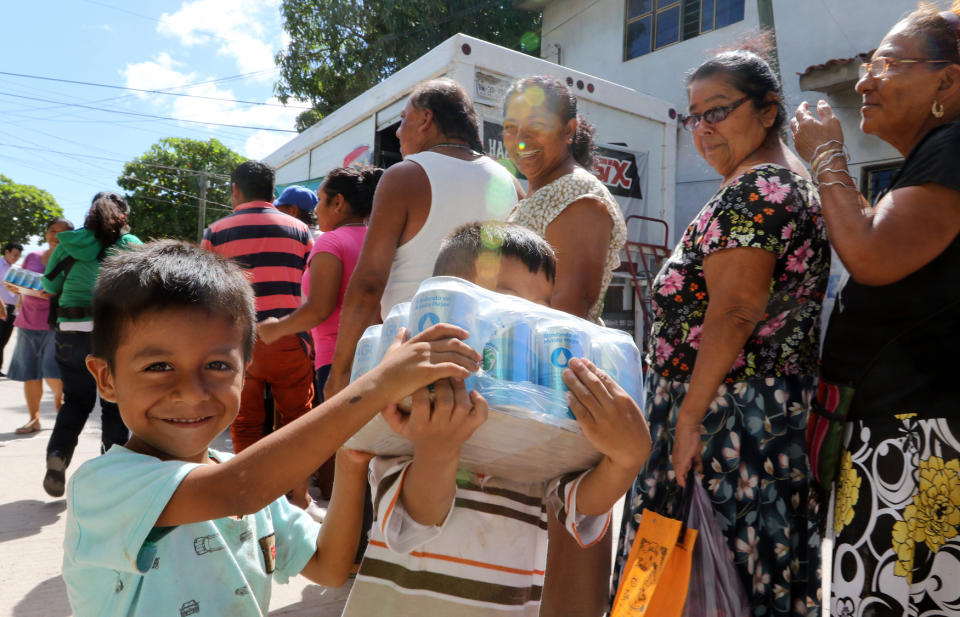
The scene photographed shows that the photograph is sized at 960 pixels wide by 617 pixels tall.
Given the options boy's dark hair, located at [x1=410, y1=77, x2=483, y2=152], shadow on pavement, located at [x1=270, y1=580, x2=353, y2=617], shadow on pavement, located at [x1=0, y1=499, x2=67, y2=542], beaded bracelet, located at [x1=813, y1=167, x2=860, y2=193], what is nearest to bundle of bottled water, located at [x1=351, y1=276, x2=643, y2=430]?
beaded bracelet, located at [x1=813, y1=167, x2=860, y2=193]

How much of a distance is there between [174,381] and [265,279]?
2.47m

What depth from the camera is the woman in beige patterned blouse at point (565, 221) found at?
2.03 meters

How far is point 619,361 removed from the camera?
1115mm

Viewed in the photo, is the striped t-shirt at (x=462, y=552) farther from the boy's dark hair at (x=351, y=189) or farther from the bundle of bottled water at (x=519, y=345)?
the boy's dark hair at (x=351, y=189)

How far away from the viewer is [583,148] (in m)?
2.47

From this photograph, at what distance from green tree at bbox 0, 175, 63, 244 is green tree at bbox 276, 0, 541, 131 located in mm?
19379

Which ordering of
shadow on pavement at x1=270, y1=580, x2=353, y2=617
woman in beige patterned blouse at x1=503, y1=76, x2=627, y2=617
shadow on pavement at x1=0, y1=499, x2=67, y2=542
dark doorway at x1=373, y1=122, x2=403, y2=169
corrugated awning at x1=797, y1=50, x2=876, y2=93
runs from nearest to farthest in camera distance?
woman in beige patterned blouse at x1=503, y1=76, x2=627, y2=617 → shadow on pavement at x1=270, y1=580, x2=353, y2=617 → shadow on pavement at x1=0, y1=499, x2=67, y2=542 → dark doorway at x1=373, y1=122, x2=403, y2=169 → corrugated awning at x1=797, y1=50, x2=876, y2=93

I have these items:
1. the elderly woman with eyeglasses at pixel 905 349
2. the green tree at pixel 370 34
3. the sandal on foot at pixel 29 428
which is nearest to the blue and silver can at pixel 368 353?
the elderly woman with eyeglasses at pixel 905 349

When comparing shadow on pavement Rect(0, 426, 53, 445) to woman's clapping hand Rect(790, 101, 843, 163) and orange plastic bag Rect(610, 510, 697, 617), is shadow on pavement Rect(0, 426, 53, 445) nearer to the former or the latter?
orange plastic bag Rect(610, 510, 697, 617)

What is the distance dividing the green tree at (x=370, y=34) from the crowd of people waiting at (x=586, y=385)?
14.9 meters

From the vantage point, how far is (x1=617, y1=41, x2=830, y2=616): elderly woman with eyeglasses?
66.4 inches

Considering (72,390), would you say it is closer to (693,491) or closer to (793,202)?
(693,491)

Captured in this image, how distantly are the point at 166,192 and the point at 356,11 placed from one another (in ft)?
59.0

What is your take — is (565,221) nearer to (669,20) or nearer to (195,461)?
(195,461)
